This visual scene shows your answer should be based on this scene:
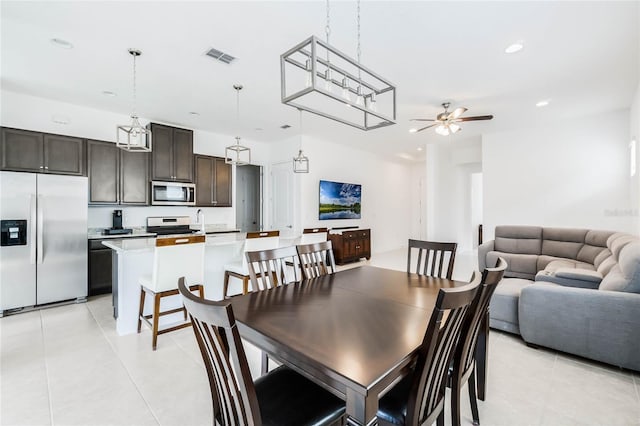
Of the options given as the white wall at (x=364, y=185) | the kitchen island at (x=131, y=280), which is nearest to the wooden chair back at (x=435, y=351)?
the kitchen island at (x=131, y=280)

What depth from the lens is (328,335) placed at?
119 centimetres

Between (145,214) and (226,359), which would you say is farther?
(145,214)

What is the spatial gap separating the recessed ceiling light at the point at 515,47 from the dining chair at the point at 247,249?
3113 millimetres

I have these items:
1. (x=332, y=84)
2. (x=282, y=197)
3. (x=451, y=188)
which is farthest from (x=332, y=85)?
(x=451, y=188)

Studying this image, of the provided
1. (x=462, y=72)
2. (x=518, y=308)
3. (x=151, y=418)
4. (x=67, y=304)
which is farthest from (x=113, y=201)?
(x=518, y=308)

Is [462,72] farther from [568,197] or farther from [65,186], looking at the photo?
[65,186]

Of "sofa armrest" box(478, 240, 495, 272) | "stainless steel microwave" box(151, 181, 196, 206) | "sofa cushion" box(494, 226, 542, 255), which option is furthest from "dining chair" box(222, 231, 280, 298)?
"sofa cushion" box(494, 226, 542, 255)

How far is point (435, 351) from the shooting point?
111 centimetres

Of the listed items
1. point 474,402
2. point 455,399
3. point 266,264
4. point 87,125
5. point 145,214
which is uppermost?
point 87,125

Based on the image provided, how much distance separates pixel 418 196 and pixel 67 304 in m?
8.95

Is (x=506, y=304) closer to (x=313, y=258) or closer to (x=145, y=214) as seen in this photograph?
(x=313, y=258)

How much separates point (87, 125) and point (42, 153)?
0.83 m

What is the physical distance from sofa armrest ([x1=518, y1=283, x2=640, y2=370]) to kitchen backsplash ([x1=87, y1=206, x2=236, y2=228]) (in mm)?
5161

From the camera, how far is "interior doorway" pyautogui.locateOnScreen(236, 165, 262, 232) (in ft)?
24.1
